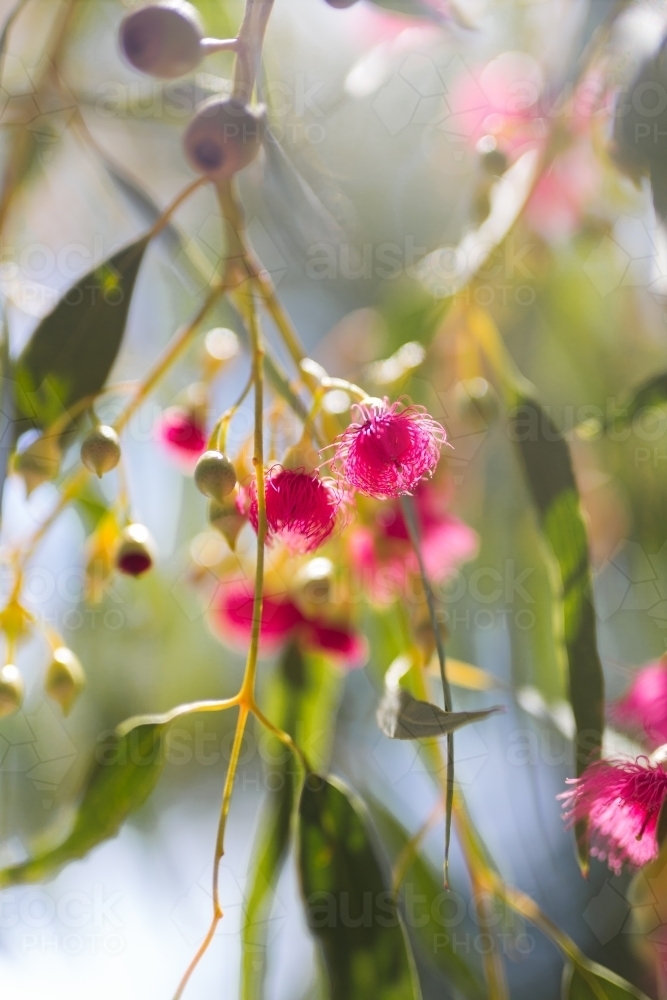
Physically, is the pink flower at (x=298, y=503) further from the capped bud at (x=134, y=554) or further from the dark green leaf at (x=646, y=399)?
the dark green leaf at (x=646, y=399)

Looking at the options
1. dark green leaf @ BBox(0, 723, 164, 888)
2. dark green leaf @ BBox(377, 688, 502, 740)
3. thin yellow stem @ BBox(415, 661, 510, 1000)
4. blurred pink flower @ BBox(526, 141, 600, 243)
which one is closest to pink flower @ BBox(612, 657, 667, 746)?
thin yellow stem @ BBox(415, 661, 510, 1000)

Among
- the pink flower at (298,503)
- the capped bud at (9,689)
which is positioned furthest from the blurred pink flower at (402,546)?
the capped bud at (9,689)

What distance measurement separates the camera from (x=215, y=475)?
21.7 inches

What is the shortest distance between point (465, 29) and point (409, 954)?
0.67 m

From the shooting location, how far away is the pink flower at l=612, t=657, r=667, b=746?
2.57 ft

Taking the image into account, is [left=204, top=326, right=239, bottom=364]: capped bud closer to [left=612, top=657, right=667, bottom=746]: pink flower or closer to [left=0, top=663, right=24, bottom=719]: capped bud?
[left=0, top=663, right=24, bottom=719]: capped bud

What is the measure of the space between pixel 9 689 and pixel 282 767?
0.25m

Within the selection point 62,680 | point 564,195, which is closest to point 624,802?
point 62,680

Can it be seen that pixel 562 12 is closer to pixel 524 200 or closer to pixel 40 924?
pixel 524 200

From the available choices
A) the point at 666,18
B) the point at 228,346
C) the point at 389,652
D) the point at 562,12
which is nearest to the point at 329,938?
the point at 389,652

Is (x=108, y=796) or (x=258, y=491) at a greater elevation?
(x=258, y=491)

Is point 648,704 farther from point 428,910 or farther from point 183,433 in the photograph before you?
point 183,433

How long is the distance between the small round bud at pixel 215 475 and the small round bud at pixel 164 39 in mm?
245

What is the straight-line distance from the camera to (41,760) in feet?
3.79
